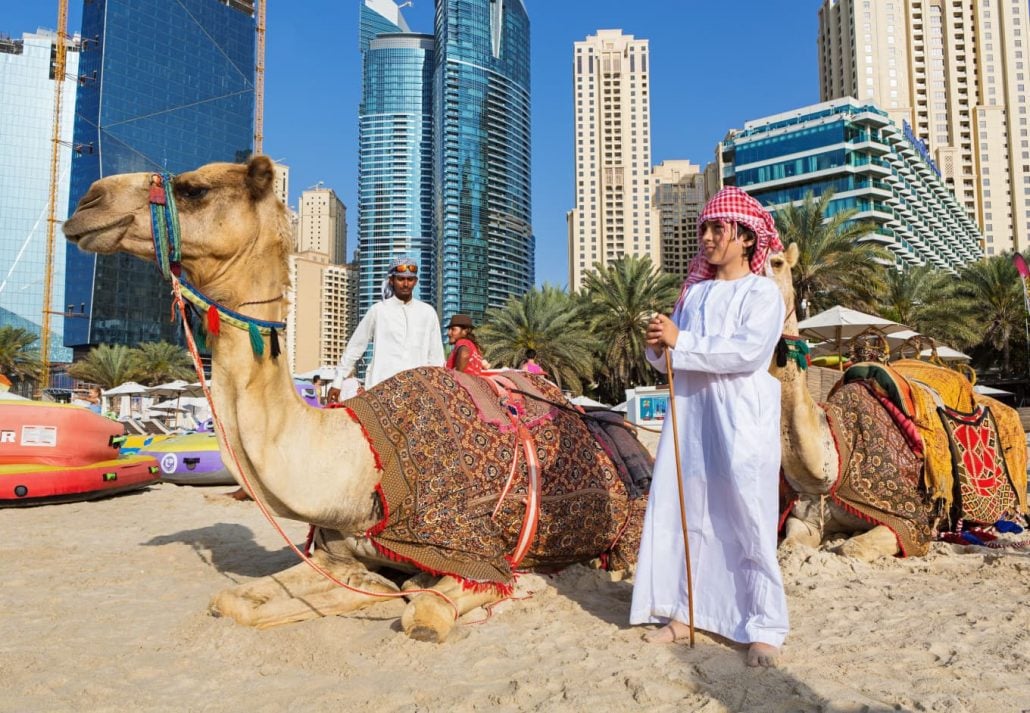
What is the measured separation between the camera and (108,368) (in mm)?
42031

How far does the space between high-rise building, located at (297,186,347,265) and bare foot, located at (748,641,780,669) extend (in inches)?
5602

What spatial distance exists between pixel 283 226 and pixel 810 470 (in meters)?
2.99

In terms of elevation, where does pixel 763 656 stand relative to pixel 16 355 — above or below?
below

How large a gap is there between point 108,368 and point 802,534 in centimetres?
4434

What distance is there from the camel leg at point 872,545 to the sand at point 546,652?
9 cm

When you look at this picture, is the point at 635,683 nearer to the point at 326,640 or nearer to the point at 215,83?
the point at 326,640

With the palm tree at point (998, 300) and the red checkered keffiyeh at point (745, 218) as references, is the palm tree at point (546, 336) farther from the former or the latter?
the red checkered keffiyeh at point (745, 218)

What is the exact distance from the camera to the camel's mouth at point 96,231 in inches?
120

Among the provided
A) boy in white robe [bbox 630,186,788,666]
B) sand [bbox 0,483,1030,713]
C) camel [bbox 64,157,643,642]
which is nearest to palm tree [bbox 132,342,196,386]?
sand [bbox 0,483,1030,713]

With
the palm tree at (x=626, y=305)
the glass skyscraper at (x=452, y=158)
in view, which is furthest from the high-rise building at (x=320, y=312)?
the palm tree at (x=626, y=305)

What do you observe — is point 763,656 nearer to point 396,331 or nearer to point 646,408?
point 396,331

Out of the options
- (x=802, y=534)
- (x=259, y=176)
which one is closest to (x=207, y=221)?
(x=259, y=176)

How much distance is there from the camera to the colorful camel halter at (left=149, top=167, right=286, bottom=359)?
313 cm

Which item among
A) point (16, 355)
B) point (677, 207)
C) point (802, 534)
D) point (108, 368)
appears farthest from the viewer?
point (677, 207)
